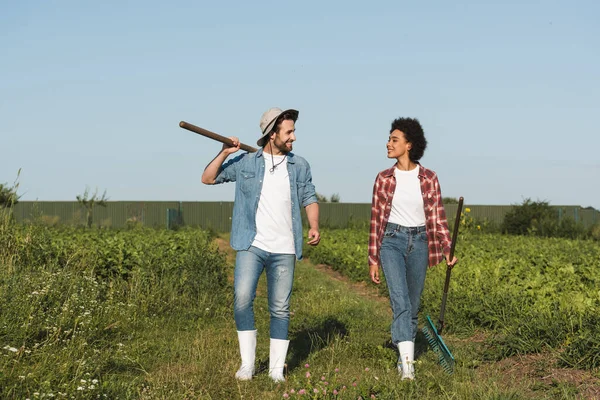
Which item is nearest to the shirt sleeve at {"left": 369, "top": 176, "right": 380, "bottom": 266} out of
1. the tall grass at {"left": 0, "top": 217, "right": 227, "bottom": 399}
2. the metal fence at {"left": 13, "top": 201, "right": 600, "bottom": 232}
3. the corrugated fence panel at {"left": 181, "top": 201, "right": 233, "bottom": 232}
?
the tall grass at {"left": 0, "top": 217, "right": 227, "bottom": 399}

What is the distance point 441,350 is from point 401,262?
3.12ft

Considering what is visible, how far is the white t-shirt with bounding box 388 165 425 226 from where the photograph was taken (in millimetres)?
5340

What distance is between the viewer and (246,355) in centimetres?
521

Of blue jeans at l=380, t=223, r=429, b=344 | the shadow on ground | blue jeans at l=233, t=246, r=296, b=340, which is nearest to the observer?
blue jeans at l=233, t=246, r=296, b=340

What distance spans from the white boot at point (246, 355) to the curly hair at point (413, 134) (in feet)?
6.53

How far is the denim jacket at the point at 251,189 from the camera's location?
515cm

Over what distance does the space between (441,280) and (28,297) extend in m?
5.79

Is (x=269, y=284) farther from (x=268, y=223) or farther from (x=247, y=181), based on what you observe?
(x=247, y=181)

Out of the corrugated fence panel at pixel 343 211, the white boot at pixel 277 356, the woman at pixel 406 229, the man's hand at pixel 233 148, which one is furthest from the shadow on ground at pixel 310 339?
the corrugated fence panel at pixel 343 211

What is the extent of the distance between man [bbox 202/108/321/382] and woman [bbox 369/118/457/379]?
0.59 metres

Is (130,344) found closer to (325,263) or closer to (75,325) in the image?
(75,325)

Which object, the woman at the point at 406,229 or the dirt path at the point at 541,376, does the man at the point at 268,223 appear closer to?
the woman at the point at 406,229

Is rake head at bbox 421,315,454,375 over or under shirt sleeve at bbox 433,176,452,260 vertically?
under

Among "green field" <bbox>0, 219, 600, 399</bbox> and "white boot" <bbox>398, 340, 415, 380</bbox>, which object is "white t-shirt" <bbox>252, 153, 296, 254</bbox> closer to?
"green field" <bbox>0, 219, 600, 399</bbox>
